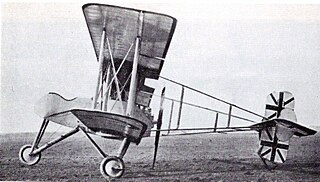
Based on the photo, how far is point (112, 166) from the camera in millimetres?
3260

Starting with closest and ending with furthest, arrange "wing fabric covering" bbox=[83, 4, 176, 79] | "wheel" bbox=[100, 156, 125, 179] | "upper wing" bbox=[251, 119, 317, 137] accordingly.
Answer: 1. "wing fabric covering" bbox=[83, 4, 176, 79]
2. "wheel" bbox=[100, 156, 125, 179]
3. "upper wing" bbox=[251, 119, 317, 137]

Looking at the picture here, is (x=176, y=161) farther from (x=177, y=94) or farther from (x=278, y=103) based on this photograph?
(x=278, y=103)

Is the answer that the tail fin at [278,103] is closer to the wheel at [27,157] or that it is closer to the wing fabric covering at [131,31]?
the wing fabric covering at [131,31]

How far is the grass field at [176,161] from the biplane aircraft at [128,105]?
2.9 inches

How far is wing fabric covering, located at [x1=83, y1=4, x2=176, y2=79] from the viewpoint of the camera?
9.74 ft

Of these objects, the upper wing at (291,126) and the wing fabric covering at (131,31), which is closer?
the wing fabric covering at (131,31)

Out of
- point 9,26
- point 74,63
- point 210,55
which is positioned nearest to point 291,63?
point 210,55

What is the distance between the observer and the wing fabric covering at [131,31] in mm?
2969

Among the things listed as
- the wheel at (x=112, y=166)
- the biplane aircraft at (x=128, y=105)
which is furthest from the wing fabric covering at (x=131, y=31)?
the wheel at (x=112, y=166)

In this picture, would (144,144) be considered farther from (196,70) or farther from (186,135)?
(196,70)

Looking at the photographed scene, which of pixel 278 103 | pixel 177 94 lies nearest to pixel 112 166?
pixel 177 94

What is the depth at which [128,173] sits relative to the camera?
3484mm

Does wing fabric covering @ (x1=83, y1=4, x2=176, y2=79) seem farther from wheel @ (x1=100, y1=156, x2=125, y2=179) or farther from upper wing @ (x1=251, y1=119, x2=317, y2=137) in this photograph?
upper wing @ (x1=251, y1=119, x2=317, y2=137)

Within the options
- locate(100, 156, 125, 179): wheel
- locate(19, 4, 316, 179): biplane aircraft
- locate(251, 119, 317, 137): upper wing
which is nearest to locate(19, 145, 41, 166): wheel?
locate(19, 4, 316, 179): biplane aircraft
